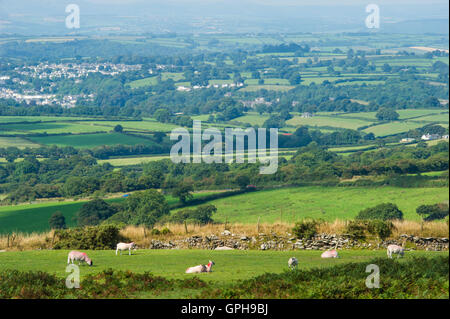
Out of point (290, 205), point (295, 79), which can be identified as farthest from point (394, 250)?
point (295, 79)

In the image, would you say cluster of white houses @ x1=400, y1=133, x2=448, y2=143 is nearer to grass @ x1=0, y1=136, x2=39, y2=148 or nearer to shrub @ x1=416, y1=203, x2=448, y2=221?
shrub @ x1=416, y1=203, x2=448, y2=221

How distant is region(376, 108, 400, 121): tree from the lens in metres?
122

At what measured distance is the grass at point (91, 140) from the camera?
313ft

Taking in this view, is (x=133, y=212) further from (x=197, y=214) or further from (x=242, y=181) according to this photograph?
(x=242, y=181)

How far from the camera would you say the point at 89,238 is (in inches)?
701

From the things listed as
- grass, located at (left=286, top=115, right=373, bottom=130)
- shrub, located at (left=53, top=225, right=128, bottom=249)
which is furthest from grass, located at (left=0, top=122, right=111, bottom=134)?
shrub, located at (left=53, top=225, right=128, bottom=249)

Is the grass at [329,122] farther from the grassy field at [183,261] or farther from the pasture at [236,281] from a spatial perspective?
the pasture at [236,281]

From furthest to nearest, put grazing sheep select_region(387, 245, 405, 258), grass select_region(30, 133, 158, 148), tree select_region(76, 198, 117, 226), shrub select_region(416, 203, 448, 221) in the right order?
1. grass select_region(30, 133, 158, 148)
2. tree select_region(76, 198, 117, 226)
3. shrub select_region(416, 203, 448, 221)
4. grazing sheep select_region(387, 245, 405, 258)

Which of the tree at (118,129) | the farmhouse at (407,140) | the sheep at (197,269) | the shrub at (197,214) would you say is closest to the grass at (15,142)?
the tree at (118,129)

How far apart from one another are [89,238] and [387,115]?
374ft

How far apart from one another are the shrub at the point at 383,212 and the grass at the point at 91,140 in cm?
5845

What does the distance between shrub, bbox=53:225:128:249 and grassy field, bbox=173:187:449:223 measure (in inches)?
938
